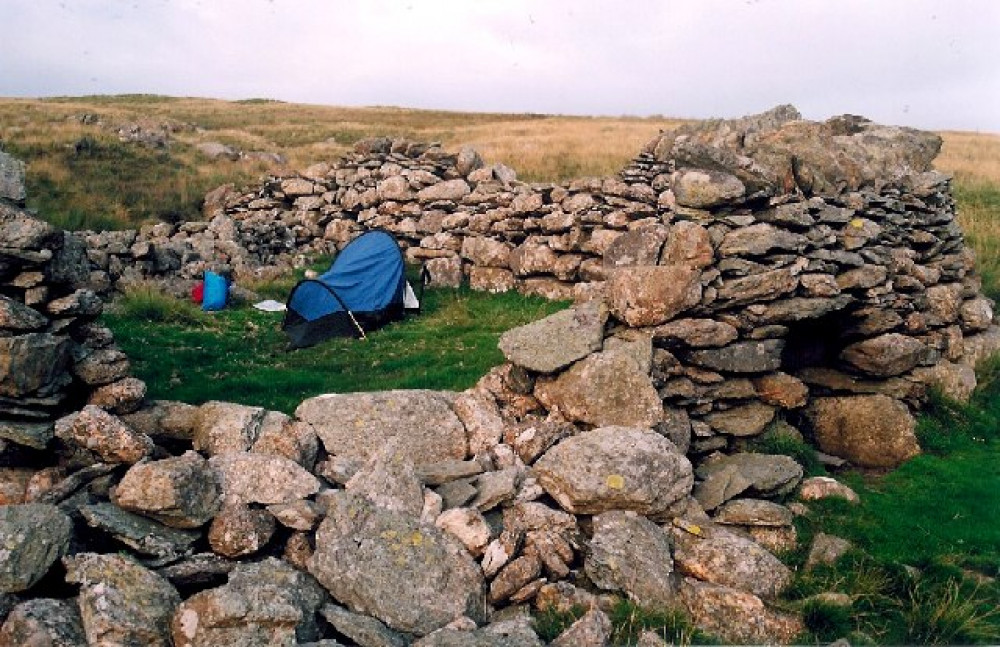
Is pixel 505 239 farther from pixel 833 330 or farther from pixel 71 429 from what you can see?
pixel 71 429

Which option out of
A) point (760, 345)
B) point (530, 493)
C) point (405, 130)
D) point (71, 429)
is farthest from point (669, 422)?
point (405, 130)

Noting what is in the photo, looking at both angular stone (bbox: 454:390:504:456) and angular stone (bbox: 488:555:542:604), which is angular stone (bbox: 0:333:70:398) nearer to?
angular stone (bbox: 454:390:504:456)

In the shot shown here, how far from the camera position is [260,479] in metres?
7.91

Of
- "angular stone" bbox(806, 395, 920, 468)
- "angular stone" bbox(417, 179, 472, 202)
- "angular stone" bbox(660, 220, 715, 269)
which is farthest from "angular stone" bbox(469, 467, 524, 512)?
"angular stone" bbox(417, 179, 472, 202)

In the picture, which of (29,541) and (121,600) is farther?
(29,541)

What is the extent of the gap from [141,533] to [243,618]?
1577mm

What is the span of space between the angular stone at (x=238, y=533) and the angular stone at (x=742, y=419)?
6.68m

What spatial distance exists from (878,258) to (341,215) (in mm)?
16051

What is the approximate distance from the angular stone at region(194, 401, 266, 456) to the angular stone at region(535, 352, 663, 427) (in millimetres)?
3885

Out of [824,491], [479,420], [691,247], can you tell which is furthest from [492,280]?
[824,491]

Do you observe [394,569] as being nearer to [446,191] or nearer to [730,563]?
[730,563]

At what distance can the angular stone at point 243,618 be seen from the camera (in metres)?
6.02

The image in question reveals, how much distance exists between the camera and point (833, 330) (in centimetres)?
1323

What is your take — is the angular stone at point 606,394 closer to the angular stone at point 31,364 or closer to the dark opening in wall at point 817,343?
the dark opening in wall at point 817,343
